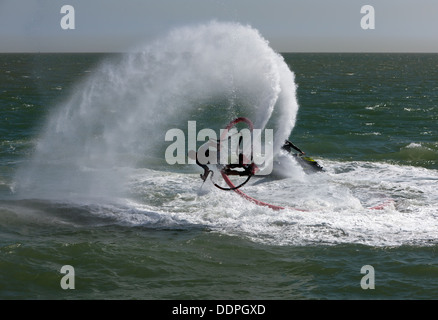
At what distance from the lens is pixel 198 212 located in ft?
62.2

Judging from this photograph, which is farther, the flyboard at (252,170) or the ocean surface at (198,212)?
the flyboard at (252,170)

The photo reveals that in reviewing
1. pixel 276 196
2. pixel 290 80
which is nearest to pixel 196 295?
pixel 276 196

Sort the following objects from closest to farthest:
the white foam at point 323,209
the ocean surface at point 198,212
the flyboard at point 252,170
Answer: the ocean surface at point 198,212 → the white foam at point 323,209 → the flyboard at point 252,170

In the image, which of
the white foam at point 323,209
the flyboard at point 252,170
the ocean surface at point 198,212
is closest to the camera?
the ocean surface at point 198,212

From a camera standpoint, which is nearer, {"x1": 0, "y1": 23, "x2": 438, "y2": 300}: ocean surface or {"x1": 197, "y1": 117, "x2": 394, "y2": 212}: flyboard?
{"x1": 0, "y1": 23, "x2": 438, "y2": 300}: ocean surface

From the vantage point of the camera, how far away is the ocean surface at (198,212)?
44.6ft

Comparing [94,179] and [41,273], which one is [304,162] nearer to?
[94,179]

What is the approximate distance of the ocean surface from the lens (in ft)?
44.6

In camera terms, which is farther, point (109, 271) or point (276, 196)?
point (276, 196)

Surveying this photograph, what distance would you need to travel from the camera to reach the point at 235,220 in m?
17.9

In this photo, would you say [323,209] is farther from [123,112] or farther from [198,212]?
[123,112]

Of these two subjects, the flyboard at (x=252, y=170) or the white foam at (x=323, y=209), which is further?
the flyboard at (x=252, y=170)

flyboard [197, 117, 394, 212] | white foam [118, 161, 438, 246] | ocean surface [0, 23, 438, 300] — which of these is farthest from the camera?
flyboard [197, 117, 394, 212]
